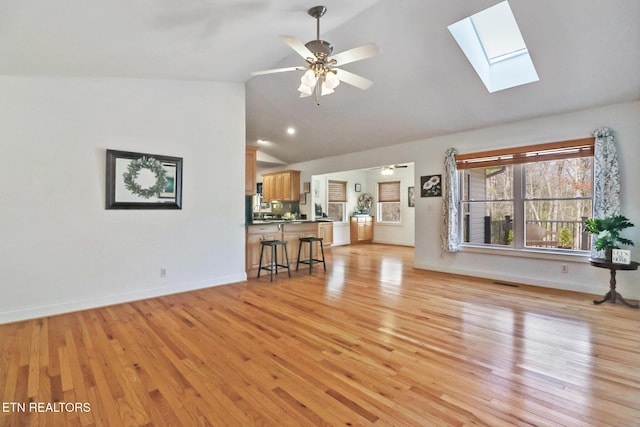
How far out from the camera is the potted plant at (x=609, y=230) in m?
3.63

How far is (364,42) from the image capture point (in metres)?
3.86

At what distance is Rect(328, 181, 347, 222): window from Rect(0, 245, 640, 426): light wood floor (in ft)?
19.4

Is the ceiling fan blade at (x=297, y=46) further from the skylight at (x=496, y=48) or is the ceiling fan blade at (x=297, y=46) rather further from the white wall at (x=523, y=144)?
the white wall at (x=523, y=144)

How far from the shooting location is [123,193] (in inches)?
149

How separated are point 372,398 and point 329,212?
791cm

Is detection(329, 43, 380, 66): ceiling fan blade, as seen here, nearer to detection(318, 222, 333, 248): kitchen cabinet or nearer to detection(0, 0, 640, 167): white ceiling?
detection(0, 0, 640, 167): white ceiling

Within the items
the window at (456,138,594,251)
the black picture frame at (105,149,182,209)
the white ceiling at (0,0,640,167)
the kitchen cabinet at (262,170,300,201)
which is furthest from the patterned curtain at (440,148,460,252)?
the kitchen cabinet at (262,170,300,201)

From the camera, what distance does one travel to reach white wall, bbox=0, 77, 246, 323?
3164 mm

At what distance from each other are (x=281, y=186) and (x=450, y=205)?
→ 17.3ft

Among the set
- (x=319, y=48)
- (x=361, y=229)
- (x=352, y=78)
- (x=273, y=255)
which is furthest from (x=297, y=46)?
(x=361, y=229)

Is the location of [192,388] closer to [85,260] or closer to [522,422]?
[522,422]

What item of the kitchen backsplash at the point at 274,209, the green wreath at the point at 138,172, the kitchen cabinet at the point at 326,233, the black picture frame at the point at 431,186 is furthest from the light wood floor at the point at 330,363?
the kitchen backsplash at the point at 274,209

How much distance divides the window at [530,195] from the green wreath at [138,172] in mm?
4901

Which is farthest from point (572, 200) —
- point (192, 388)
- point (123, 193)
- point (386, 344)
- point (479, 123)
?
point (123, 193)
